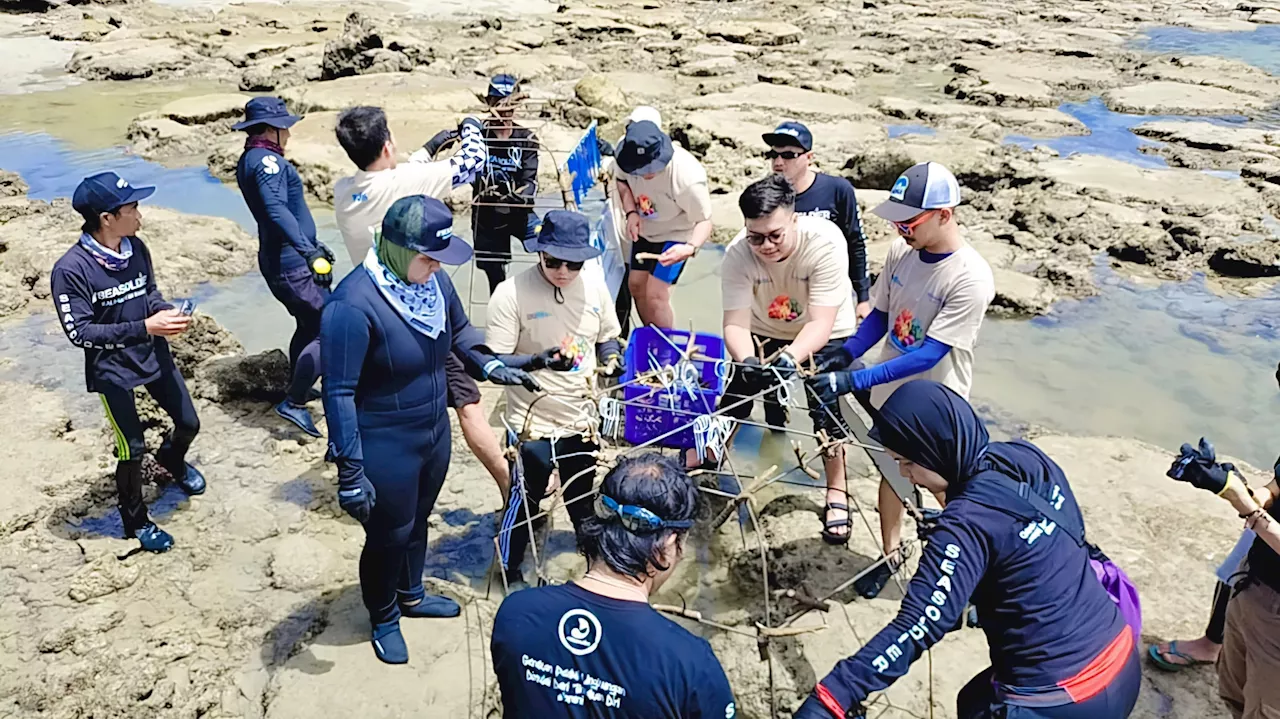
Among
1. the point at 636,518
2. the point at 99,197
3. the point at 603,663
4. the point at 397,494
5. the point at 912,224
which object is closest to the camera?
the point at 603,663

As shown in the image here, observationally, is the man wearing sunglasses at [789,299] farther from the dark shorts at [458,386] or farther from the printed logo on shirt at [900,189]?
the dark shorts at [458,386]

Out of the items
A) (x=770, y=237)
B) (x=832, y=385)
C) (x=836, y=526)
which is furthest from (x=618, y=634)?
(x=836, y=526)

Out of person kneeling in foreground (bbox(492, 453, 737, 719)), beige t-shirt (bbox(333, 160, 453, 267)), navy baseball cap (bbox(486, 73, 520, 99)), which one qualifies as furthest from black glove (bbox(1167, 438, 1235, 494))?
navy baseball cap (bbox(486, 73, 520, 99))

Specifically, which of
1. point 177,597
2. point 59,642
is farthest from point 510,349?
point 59,642

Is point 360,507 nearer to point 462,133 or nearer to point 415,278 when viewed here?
point 415,278

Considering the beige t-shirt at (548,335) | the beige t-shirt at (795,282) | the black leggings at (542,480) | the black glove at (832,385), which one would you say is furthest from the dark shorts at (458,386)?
the black glove at (832,385)

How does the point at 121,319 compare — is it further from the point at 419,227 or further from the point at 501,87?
the point at 501,87

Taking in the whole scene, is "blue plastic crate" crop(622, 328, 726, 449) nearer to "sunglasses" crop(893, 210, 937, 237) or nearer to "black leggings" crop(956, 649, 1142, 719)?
"sunglasses" crop(893, 210, 937, 237)

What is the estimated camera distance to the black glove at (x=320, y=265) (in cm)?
505

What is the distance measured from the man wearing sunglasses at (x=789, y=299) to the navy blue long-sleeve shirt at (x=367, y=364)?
1466 millimetres

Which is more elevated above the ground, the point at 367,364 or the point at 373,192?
the point at 373,192

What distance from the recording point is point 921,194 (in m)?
3.46

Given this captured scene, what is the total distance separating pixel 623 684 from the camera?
77.0 inches

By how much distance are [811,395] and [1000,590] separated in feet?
6.36
